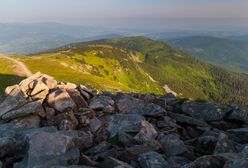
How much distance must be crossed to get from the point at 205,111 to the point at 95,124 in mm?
10224

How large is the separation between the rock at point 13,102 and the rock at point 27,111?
958mm

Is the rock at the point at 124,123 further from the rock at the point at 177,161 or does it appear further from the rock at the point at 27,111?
the rock at the point at 27,111

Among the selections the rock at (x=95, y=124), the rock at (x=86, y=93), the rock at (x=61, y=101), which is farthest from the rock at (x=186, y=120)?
the rock at (x=61, y=101)

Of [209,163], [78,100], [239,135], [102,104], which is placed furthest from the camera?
[78,100]

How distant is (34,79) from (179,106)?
13.6 metres

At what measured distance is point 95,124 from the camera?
24328 millimetres

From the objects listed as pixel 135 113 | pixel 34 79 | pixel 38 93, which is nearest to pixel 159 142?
pixel 135 113

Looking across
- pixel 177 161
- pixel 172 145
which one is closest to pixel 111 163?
pixel 177 161

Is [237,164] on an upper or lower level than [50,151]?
upper

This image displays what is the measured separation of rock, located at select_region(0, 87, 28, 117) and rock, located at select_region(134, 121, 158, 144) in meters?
9.90

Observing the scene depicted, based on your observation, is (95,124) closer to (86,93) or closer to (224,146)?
(86,93)

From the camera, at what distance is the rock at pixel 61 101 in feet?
83.5

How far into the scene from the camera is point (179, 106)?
30141 millimetres

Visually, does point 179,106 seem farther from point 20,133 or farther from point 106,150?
point 20,133
